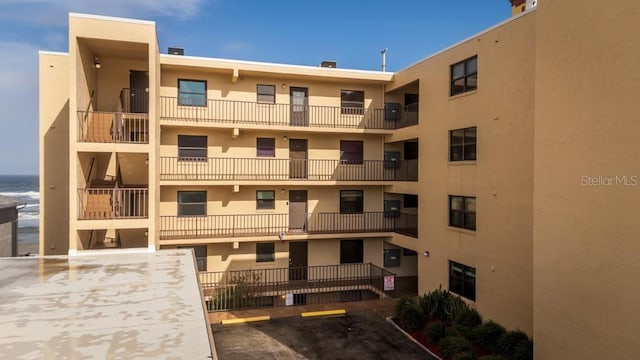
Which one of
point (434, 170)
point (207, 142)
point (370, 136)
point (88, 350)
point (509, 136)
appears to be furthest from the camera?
point (370, 136)

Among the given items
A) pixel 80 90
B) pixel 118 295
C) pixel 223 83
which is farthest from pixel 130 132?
pixel 118 295

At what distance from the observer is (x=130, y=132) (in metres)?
15.5

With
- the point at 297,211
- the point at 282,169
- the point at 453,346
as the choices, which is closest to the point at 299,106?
the point at 282,169

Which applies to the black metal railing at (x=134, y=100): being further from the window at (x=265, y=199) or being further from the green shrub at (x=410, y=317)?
the green shrub at (x=410, y=317)

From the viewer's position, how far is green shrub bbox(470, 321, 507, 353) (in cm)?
1317

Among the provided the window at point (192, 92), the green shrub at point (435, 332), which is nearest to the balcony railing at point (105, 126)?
the window at point (192, 92)

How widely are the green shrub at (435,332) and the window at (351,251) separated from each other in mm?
7697

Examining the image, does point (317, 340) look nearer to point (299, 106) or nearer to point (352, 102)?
point (299, 106)

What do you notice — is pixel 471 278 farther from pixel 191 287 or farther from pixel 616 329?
pixel 191 287

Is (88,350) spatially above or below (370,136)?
below

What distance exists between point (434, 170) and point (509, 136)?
4.55 metres

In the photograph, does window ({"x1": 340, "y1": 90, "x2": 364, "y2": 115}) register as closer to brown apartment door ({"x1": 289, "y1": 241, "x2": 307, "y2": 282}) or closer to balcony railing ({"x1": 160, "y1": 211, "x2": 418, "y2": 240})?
balcony railing ({"x1": 160, "y1": 211, "x2": 418, "y2": 240})

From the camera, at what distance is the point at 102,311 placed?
6922 millimetres

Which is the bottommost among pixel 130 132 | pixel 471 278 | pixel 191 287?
pixel 471 278
